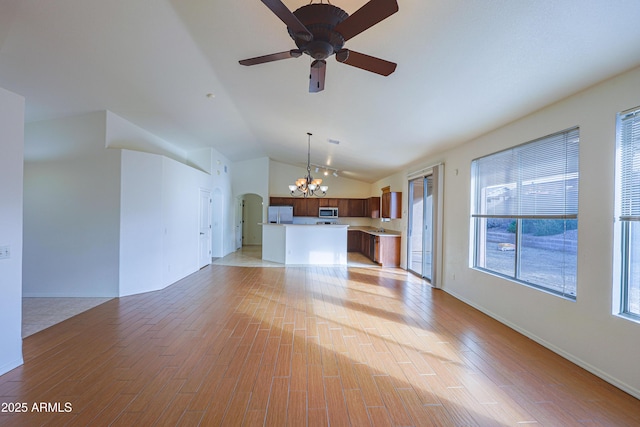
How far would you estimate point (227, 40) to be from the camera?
2.96m

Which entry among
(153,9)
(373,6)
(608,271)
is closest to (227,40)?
(153,9)

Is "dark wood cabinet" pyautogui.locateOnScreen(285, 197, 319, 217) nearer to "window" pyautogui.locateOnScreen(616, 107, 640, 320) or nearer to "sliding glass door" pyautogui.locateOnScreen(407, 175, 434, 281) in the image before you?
"sliding glass door" pyautogui.locateOnScreen(407, 175, 434, 281)

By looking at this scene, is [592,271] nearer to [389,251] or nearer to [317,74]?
Answer: [317,74]

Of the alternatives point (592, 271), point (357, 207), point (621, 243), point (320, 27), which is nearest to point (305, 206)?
point (357, 207)

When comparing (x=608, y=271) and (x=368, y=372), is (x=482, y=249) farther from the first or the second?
(x=368, y=372)

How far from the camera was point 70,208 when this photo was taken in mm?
4480

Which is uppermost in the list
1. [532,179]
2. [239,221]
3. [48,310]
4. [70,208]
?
[532,179]

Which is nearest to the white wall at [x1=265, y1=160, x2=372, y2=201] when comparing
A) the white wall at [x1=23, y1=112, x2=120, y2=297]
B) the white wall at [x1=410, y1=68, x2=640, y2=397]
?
the white wall at [x1=23, y1=112, x2=120, y2=297]

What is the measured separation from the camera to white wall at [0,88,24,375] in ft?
7.79

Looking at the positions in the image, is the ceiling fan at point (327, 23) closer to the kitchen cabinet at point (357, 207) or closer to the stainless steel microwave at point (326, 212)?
the stainless steel microwave at point (326, 212)

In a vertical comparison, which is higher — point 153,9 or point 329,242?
point 153,9

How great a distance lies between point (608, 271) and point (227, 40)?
425 centimetres

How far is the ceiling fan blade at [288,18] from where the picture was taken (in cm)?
140

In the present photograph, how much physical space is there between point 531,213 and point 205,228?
6850mm
